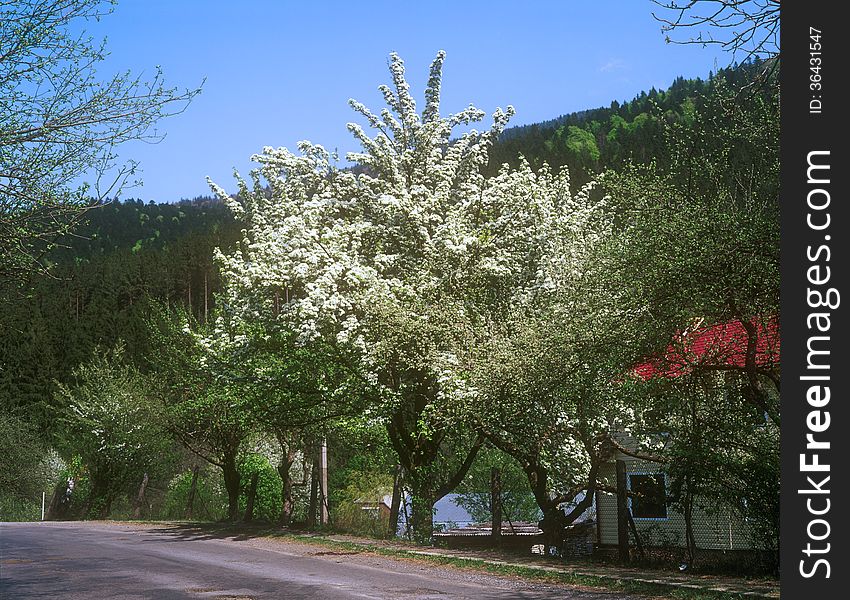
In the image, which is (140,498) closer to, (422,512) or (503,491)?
(422,512)

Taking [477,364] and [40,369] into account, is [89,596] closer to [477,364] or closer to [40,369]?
[477,364]

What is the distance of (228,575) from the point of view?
14148 mm

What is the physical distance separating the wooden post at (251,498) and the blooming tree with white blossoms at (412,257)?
31.8ft

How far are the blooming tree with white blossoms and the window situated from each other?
3.92 m

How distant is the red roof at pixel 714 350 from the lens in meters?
14.3

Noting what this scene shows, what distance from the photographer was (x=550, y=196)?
25359mm

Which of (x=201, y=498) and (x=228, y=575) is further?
A: (x=201, y=498)

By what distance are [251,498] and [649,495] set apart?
1920 cm

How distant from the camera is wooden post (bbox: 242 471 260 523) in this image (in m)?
31.7

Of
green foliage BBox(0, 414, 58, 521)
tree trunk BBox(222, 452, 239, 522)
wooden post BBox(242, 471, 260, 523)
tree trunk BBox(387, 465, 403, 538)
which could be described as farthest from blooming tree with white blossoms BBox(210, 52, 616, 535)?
green foliage BBox(0, 414, 58, 521)

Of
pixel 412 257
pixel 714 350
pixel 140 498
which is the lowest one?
pixel 140 498

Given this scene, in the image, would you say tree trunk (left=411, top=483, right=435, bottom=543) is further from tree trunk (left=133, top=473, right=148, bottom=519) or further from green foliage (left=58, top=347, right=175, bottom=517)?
tree trunk (left=133, top=473, right=148, bottom=519)

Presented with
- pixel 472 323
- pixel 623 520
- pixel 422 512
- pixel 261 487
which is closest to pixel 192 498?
pixel 261 487

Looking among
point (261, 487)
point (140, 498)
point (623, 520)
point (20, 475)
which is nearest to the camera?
point (623, 520)
